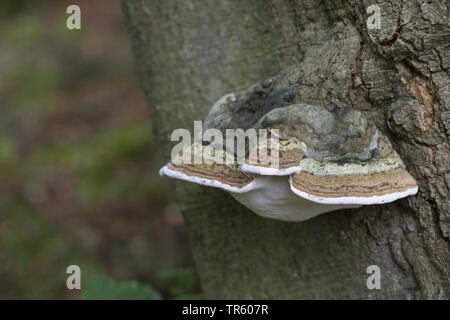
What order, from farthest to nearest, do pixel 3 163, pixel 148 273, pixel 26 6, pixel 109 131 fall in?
pixel 26 6
pixel 109 131
pixel 3 163
pixel 148 273

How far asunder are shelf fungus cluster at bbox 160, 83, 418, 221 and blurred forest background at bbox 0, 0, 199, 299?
1.17 metres

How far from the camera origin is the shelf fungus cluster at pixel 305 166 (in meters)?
1.82

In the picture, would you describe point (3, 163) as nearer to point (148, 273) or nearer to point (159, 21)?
point (148, 273)

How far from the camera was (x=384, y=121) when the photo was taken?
2.19 meters

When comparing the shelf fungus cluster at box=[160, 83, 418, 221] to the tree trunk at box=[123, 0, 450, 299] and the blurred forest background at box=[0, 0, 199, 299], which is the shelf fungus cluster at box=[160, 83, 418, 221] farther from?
the blurred forest background at box=[0, 0, 199, 299]

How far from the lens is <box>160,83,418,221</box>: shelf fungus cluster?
1816 mm

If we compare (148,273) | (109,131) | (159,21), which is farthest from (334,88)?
(109,131)

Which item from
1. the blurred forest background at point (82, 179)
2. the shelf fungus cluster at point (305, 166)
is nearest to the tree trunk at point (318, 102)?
the shelf fungus cluster at point (305, 166)

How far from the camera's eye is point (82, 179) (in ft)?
21.0

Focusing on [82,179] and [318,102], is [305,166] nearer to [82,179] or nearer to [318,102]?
[318,102]

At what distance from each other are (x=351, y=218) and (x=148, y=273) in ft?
9.22

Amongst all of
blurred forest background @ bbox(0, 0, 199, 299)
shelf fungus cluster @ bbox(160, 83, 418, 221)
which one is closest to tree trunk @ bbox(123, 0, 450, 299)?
shelf fungus cluster @ bbox(160, 83, 418, 221)

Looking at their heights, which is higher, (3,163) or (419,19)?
(419,19)

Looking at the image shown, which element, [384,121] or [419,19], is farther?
[384,121]
